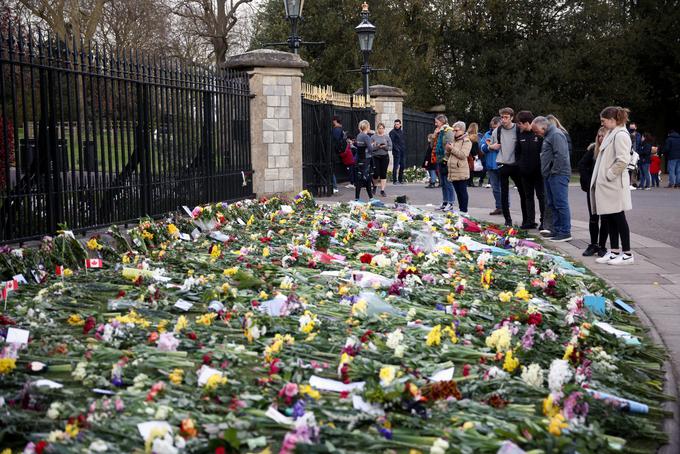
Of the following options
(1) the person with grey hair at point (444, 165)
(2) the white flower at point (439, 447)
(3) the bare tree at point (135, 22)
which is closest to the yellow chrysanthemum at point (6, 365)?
(2) the white flower at point (439, 447)

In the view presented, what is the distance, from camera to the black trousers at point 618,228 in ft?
30.4

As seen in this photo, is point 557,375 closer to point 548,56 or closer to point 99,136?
point 99,136

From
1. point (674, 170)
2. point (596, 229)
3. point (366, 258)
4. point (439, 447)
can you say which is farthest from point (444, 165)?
point (674, 170)

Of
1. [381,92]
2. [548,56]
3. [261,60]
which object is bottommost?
[261,60]

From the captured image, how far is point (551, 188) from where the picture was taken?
11.5 meters

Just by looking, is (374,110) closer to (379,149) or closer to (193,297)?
(379,149)

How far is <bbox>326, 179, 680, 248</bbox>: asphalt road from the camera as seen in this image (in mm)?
12820

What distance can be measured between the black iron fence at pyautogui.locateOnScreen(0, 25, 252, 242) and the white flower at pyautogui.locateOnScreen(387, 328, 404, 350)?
165 inches

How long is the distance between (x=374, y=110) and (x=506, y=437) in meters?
21.8

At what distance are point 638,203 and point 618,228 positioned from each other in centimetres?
900

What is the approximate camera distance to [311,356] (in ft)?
15.4

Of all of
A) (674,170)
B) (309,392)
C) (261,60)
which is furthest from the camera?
(674,170)

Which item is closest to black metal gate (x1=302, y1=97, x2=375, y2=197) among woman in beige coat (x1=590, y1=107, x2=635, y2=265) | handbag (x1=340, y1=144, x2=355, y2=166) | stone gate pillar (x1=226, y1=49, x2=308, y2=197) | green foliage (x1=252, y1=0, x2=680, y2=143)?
handbag (x1=340, y1=144, x2=355, y2=166)

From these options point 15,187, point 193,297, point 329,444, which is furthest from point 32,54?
point 329,444
